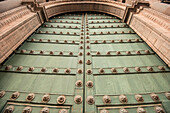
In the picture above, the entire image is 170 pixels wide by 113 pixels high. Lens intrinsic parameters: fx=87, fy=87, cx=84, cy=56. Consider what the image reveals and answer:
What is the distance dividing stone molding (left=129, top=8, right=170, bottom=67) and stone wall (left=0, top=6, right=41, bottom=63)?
21.2 feet

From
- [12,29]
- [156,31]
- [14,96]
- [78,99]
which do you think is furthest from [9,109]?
[156,31]

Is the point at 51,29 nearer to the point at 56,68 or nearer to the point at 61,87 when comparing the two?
the point at 56,68

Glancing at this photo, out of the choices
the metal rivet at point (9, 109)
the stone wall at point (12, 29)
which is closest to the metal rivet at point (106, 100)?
the metal rivet at point (9, 109)

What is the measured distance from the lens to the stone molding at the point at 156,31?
352 cm

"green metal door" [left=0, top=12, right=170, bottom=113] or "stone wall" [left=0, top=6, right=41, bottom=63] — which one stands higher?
"stone wall" [left=0, top=6, right=41, bottom=63]

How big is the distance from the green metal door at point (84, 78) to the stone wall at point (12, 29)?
0.42 metres

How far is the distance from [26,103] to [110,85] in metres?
2.64

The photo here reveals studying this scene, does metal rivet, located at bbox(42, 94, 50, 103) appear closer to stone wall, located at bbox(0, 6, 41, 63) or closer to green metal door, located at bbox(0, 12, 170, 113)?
green metal door, located at bbox(0, 12, 170, 113)

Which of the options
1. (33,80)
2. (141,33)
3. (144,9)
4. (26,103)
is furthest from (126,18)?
(26,103)

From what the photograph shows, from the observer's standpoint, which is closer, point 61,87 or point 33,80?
point 61,87

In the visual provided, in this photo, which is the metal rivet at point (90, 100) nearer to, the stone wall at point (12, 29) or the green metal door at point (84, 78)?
the green metal door at point (84, 78)

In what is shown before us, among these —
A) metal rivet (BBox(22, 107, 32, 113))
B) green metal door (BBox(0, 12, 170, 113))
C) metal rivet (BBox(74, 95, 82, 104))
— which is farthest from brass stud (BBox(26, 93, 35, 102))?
metal rivet (BBox(74, 95, 82, 104))

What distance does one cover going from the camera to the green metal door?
246 cm

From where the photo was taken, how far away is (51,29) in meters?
A: 6.49
